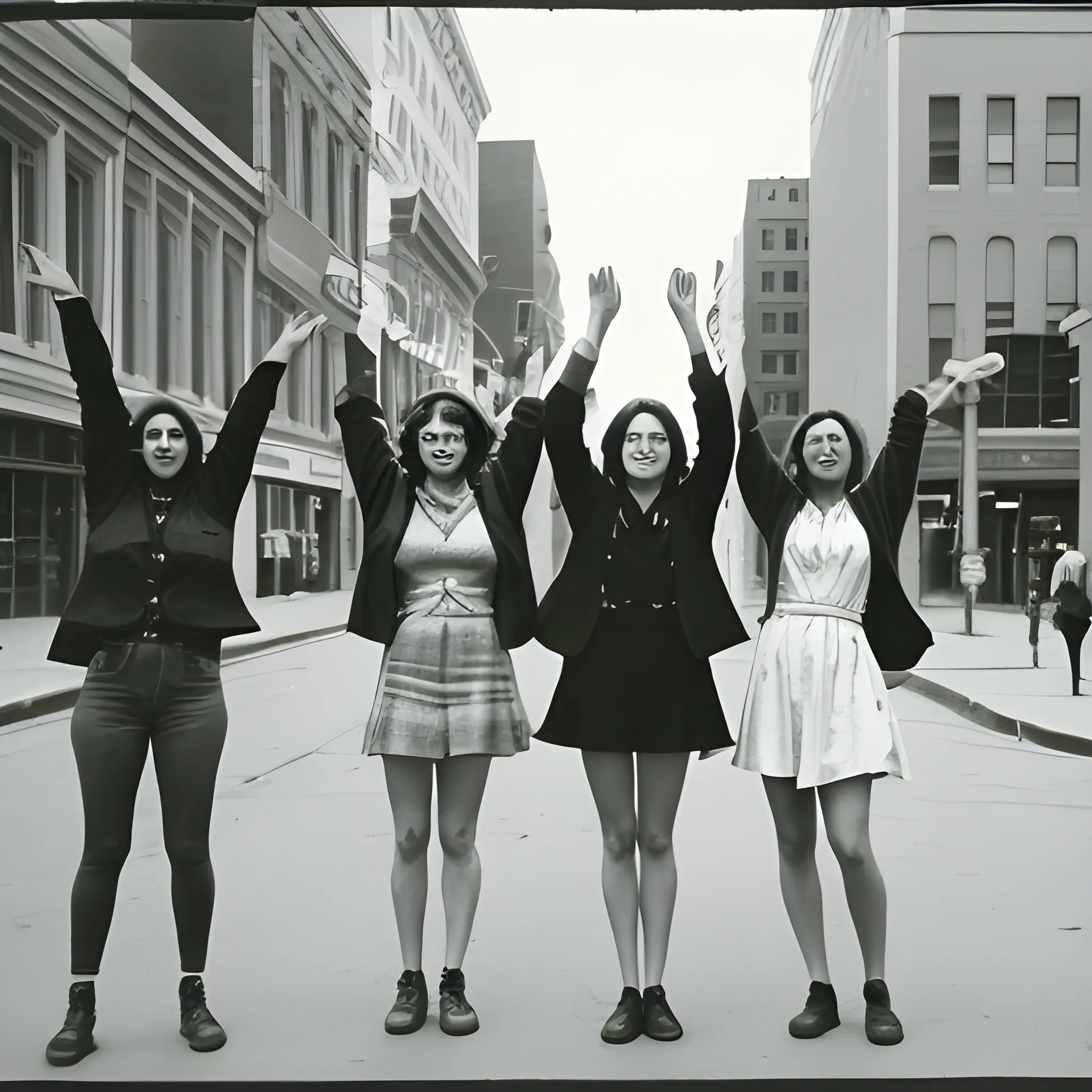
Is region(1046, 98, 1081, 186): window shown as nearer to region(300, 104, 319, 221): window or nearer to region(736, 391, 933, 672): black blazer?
region(736, 391, 933, 672): black blazer

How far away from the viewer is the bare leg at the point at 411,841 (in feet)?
10.4

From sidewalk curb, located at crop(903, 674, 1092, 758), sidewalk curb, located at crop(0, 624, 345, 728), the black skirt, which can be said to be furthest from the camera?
sidewalk curb, located at crop(903, 674, 1092, 758)

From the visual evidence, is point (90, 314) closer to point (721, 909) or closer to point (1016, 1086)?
point (721, 909)

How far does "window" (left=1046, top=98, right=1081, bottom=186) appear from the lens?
12.3 feet

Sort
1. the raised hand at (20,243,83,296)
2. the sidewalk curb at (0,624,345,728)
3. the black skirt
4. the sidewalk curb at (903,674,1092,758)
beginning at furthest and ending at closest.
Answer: the sidewalk curb at (903,674,1092,758) < the sidewalk curb at (0,624,345,728) < the raised hand at (20,243,83,296) < the black skirt

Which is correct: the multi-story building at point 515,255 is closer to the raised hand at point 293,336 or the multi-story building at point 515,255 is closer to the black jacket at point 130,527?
the raised hand at point 293,336

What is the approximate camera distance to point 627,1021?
3205 mm

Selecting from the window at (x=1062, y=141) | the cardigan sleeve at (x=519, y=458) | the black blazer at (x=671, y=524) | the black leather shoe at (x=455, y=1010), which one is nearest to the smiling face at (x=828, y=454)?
the black blazer at (x=671, y=524)

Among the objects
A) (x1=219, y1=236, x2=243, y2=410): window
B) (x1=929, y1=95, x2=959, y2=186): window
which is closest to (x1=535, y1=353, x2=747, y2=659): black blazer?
(x1=219, y1=236, x2=243, y2=410): window

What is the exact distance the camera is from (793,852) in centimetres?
319

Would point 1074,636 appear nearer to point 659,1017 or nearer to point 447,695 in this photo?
point 659,1017

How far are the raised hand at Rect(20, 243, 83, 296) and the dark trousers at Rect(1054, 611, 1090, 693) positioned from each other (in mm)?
3307

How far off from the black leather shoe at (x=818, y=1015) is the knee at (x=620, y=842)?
686 mm

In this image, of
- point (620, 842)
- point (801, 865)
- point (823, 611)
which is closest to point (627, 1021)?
point (620, 842)
